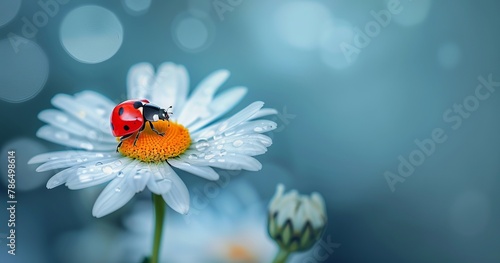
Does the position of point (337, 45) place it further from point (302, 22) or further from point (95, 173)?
point (95, 173)

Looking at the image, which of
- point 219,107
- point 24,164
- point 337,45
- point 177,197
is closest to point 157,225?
point 177,197

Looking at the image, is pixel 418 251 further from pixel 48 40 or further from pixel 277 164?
pixel 48 40

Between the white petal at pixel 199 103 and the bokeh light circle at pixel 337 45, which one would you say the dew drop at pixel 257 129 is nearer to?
the white petal at pixel 199 103

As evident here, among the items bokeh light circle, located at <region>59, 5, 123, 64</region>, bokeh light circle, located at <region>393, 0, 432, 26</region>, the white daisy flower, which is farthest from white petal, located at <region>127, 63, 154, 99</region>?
bokeh light circle, located at <region>393, 0, 432, 26</region>

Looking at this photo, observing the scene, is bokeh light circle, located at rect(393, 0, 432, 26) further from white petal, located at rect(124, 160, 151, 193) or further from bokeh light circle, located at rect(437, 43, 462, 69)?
white petal, located at rect(124, 160, 151, 193)

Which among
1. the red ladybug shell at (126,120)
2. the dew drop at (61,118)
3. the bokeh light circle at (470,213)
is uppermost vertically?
the dew drop at (61,118)

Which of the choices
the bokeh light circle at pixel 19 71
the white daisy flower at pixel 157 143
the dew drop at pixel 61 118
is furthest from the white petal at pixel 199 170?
the bokeh light circle at pixel 19 71
